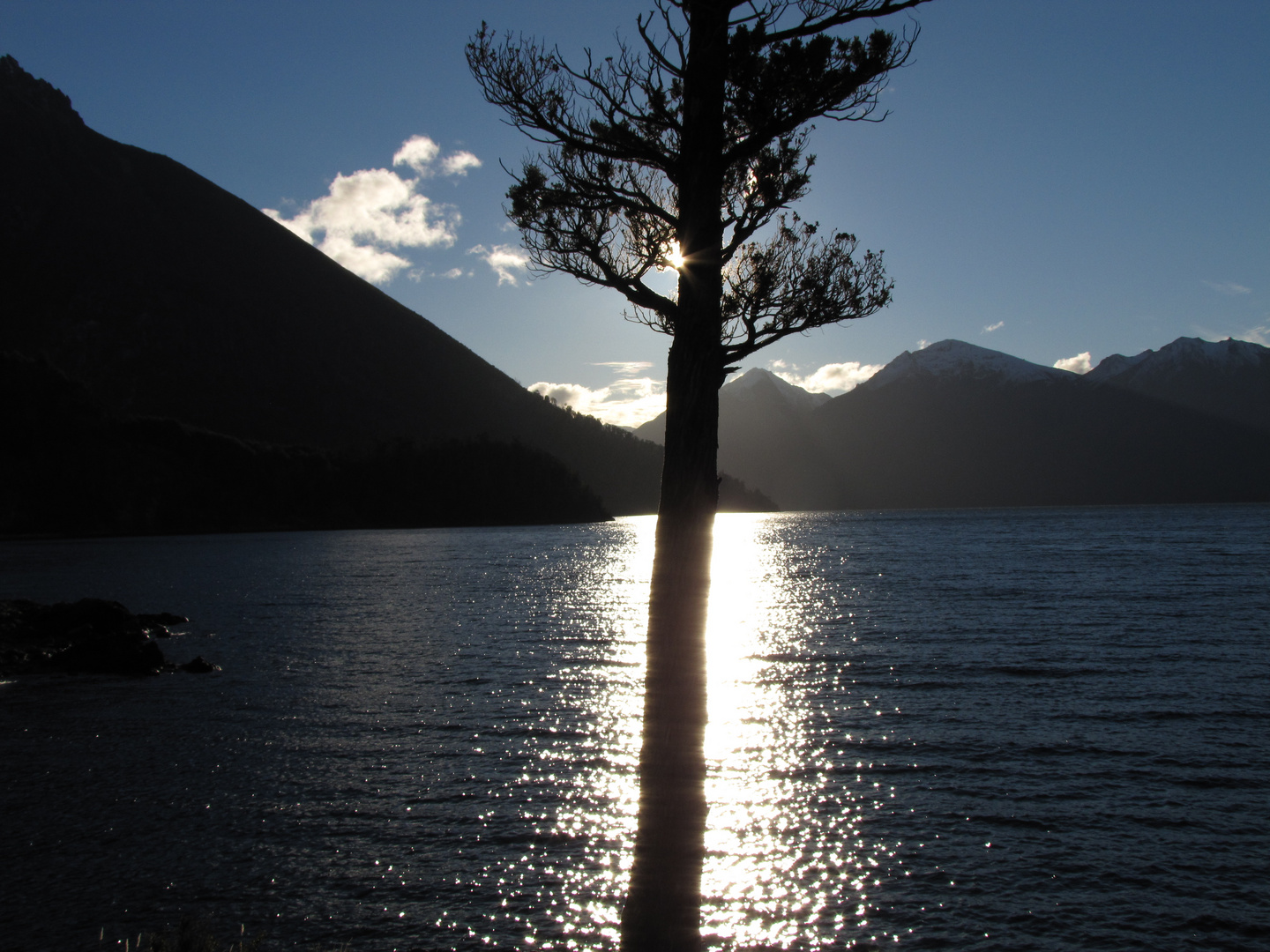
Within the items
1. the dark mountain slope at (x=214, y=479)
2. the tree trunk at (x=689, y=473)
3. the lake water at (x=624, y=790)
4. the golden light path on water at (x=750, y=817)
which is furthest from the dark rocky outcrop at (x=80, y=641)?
the dark mountain slope at (x=214, y=479)

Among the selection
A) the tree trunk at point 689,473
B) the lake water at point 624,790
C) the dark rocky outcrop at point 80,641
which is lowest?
the dark rocky outcrop at point 80,641

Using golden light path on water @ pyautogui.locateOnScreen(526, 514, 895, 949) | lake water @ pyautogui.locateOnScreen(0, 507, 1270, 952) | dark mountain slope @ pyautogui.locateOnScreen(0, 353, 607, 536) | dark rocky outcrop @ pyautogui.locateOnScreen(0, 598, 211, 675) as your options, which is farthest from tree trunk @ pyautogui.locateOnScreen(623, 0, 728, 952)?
dark mountain slope @ pyautogui.locateOnScreen(0, 353, 607, 536)

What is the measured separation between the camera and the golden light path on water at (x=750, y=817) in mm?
7293

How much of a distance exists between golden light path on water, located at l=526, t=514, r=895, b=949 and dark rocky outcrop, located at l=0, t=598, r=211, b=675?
37.5 feet

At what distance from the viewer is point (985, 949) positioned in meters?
6.79

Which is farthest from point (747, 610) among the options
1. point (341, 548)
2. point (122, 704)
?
point (341, 548)

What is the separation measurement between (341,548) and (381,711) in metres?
83.6

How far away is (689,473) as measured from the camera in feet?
26.0

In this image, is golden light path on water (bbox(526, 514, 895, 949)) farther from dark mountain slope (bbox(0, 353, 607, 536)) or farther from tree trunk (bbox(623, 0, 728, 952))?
dark mountain slope (bbox(0, 353, 607, 536))

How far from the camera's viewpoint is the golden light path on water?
287 inches

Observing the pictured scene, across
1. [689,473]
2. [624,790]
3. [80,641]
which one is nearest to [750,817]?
[624,790]

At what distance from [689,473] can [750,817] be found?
15.0 feet

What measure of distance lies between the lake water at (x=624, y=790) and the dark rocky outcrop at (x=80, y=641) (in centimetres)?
149

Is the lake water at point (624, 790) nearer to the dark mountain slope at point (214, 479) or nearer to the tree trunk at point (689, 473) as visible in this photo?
the tree trunk at point (689, 473)
